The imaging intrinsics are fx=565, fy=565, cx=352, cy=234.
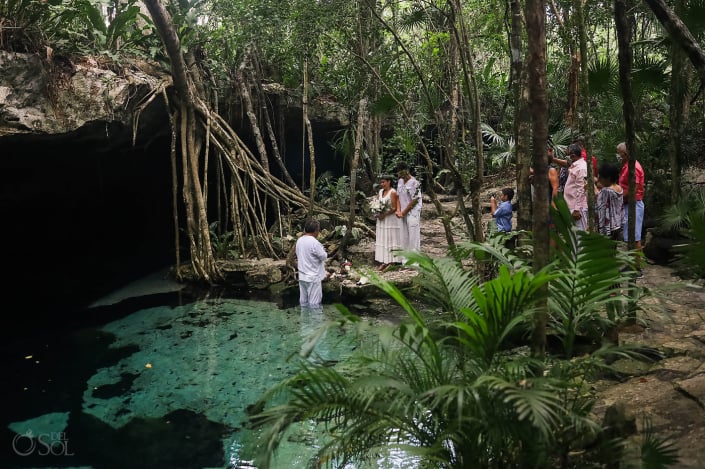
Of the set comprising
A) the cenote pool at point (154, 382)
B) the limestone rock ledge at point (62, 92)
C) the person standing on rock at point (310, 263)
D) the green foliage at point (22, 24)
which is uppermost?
the green foliage at point (22, 24)

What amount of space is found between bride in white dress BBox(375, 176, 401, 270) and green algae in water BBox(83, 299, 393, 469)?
137 cm

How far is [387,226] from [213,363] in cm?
336

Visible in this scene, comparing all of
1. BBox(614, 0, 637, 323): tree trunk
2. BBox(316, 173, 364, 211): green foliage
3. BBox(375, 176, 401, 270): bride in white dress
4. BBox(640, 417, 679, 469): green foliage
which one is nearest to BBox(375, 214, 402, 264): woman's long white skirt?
BBox(375, 176, 401, 270): bride in white dress

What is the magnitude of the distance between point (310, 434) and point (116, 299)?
491 centimetres

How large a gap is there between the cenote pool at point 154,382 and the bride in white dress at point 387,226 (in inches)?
62.9

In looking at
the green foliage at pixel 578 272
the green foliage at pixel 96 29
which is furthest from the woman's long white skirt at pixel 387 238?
the green foliage at pixel 578 272

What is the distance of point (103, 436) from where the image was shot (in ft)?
13.6

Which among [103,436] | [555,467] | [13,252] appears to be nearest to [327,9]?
[103,436]

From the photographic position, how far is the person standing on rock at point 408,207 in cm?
767

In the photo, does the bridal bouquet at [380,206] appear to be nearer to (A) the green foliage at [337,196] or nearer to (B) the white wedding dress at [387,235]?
(B) the white wedding dress at [387,235]

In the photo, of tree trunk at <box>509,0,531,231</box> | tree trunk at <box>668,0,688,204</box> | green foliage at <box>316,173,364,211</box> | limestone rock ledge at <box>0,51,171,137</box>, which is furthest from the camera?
green foliage at <box>316,173,364,211</box>

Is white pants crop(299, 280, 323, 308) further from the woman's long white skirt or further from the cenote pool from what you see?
the woman's long white skirt

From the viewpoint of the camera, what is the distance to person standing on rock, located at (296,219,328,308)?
6645 mm

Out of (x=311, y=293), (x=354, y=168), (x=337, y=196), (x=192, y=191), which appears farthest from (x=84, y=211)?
(x=311, y=293)
